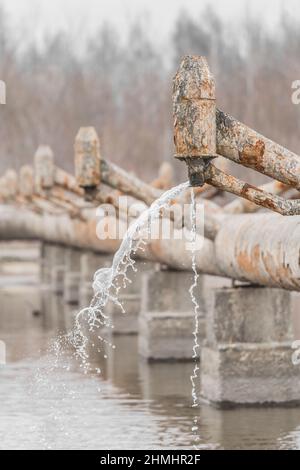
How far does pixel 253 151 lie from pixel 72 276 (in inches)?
786

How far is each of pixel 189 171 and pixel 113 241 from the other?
451 inches

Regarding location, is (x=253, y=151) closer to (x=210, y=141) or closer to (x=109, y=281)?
(x=210, y=141)

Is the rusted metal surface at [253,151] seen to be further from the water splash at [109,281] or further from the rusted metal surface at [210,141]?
the water splash at [109,281]

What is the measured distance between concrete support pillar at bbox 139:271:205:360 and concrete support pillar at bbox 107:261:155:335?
2.94m

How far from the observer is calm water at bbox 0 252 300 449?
12.3 m

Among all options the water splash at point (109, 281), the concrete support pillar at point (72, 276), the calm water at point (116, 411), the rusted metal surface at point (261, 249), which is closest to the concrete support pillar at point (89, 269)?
the water splash at point (109, 281)

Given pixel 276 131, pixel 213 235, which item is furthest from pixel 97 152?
pixel 276 131

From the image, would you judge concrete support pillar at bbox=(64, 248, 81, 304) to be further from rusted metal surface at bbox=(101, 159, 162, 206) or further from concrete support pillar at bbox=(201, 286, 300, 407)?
concrete support pillar at bbox=(201, 286, 300, 407)

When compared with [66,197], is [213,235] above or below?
below

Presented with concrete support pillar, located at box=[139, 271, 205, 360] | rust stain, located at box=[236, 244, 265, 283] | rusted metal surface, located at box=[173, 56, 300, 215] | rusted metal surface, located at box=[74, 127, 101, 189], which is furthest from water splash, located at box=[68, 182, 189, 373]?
rusted metal surface, located at box=[173, 56, 300, 215]

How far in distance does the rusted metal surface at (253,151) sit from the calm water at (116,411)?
8.47 feet

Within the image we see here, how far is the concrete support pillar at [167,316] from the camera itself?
18172 millimetres

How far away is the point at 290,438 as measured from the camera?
1234 cm
